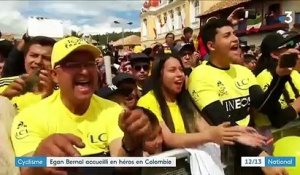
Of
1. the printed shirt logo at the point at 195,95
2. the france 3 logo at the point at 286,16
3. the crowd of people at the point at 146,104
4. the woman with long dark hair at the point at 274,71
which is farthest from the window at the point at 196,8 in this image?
the printed shirt logo at the point at 195,95

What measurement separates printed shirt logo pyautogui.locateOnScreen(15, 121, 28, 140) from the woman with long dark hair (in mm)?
2010

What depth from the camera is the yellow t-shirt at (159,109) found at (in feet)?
11.2

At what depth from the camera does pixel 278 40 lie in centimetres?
420

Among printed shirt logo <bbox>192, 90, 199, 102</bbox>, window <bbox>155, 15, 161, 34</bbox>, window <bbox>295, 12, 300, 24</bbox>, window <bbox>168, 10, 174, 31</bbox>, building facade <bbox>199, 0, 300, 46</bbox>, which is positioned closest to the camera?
printed shirt logo <bbox>192, 90, 199, 102</bbox>

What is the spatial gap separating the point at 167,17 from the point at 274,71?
2395 inches

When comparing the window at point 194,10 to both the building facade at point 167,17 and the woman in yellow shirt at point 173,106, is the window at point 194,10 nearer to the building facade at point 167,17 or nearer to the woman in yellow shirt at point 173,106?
the building facade at point 167,17

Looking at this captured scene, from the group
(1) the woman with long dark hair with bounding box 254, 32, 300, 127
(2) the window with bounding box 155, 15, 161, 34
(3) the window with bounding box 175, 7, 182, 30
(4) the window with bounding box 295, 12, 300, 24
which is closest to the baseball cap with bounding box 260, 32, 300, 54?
(1) the woman with long dark hair with bounding box 254, 32, 300, 127

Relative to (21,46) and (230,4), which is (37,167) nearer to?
(21,46)

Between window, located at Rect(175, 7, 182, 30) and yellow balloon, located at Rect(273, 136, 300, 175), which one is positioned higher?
window, located at Rect(175, 7, 182, 30)

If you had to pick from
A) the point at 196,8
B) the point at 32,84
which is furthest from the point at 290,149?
the point at 196,8

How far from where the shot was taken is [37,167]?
2297mm

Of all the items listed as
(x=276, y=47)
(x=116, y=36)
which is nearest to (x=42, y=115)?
(x=276, y=47)

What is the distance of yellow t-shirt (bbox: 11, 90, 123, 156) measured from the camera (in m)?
2.55

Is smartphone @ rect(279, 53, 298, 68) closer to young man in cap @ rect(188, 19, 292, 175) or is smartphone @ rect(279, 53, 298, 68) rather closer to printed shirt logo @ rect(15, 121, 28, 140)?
young man in cap @ rect(188, 19, 292, 175)
